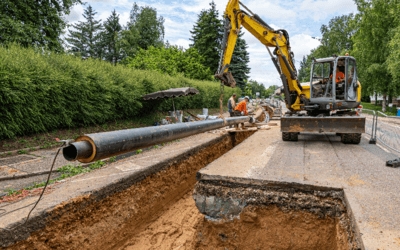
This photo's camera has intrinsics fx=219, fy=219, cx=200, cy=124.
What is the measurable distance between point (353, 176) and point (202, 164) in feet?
13.5

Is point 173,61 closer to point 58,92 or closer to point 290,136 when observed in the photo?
point 58,92

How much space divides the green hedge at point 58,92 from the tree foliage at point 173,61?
1301 cm

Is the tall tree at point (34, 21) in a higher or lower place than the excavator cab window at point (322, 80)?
higher

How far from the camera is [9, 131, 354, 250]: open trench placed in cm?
277

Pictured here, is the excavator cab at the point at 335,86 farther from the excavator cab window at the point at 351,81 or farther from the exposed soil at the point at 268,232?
the exposed soil at the point at 268,232

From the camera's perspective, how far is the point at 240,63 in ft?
114

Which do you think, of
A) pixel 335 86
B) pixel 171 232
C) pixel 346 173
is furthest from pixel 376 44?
pixel 171 232

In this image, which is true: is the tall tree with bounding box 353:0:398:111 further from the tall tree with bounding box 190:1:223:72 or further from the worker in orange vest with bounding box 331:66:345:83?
the worker in orange vest with bounding box 331:66:345:83

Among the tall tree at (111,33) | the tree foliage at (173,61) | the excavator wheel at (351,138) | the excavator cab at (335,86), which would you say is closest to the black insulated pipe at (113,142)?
the excavator wheel at (351,138)

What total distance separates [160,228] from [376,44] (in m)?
32.5

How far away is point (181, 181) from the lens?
5.55m

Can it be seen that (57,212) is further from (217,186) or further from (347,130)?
(347,130)

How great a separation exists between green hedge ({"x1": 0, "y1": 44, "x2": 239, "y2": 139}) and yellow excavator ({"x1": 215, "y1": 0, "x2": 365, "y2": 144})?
221 inches

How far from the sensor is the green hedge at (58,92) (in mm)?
6418
